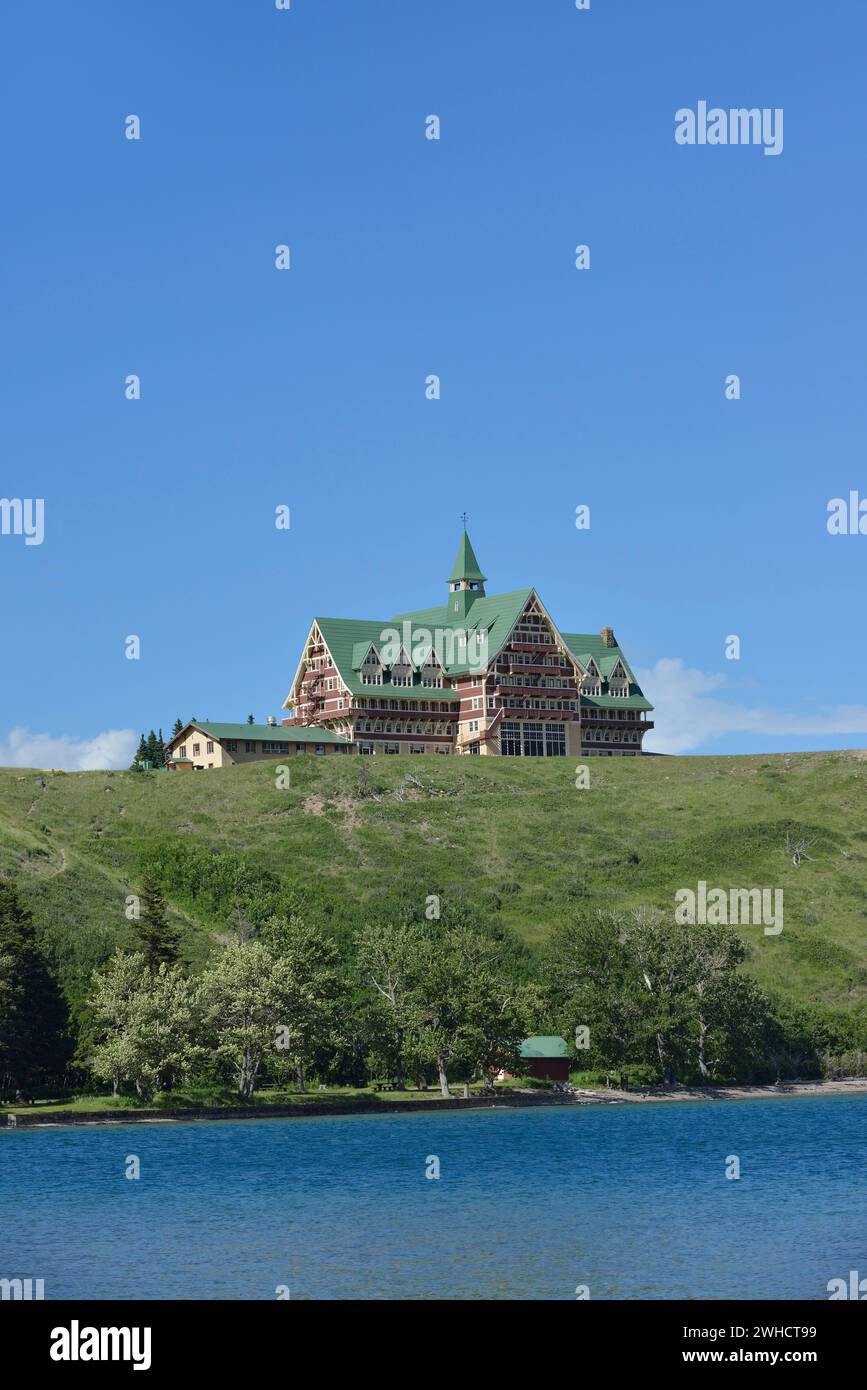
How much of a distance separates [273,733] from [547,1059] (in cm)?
6461

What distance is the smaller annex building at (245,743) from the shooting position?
15450 cm

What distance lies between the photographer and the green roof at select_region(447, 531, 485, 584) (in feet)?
555

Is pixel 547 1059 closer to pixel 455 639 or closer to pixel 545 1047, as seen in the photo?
pixel 545 1047

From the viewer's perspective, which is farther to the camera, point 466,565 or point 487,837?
point 466,565

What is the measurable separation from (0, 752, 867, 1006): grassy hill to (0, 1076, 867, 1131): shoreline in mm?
13298

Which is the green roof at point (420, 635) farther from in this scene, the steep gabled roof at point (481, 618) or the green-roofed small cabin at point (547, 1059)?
the green-roofed small cabin at point (547, 1059)

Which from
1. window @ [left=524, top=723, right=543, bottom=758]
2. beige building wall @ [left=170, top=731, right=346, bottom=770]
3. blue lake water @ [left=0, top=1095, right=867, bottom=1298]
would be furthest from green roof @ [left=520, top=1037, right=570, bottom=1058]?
window @ [left=524, top=723, right=543, bottom=758]

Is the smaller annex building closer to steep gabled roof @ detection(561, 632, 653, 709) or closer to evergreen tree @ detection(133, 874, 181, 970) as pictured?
steep gabled roof @ detection(561, 632, 653, 709)

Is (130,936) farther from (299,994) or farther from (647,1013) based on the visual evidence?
(647,1013)

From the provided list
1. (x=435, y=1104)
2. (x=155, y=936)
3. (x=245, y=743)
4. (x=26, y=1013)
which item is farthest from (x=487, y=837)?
(x=26, y=1013)

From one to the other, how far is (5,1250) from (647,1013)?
5661 cm

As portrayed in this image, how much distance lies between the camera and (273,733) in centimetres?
15600

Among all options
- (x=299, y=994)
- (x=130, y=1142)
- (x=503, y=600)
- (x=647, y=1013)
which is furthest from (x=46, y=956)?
(x=503, y=600)

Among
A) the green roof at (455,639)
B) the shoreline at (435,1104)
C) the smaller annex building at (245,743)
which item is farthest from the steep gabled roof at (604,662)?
the shoreline at (435,1104)
